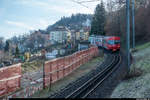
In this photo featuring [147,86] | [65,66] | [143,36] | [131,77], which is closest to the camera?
[147,86]

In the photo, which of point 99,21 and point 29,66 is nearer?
point 29,66

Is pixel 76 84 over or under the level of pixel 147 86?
under

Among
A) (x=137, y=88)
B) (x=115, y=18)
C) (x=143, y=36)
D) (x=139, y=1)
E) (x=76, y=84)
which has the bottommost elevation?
(x=76, y=84)

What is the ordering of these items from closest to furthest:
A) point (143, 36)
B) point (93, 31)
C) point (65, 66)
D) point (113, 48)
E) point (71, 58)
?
point (65, 66), point (71, 58), point (113, 48), point (143, 36), point (93, 31)

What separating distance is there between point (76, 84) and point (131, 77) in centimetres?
429

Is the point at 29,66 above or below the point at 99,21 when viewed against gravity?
below

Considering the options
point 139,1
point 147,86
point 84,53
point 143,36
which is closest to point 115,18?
point 139,1

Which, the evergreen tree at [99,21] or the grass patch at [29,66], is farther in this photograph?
the evergreen tree at [99,21]

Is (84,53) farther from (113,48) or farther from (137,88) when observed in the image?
(137,88)

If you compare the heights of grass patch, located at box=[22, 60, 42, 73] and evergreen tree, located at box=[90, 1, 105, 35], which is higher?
evergreen tree, located at box=[90, 1, 105, 35]

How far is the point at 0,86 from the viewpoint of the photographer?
10953 millimetres

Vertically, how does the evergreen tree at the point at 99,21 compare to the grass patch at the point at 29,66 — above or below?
above

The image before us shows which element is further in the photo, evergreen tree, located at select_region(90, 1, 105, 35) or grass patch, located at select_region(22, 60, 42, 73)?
evergreen tree, located at select_region(90, 1, 105, 35)

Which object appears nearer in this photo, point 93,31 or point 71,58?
point 71,58
